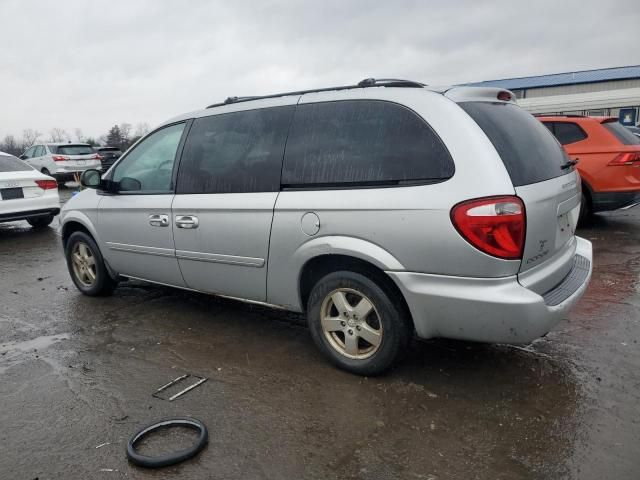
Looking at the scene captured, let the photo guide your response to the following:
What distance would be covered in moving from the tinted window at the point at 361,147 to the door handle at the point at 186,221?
0.93 m

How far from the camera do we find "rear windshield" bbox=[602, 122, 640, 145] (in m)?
7.52

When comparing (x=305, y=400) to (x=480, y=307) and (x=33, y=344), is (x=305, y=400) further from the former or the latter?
(x=33, y=344)

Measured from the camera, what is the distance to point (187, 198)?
4.07 m

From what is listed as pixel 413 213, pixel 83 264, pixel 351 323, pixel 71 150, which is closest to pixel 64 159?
pixel 71 150

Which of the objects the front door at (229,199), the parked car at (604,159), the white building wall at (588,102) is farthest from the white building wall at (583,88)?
the front door at (229,199)

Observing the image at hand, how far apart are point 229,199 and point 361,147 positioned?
1128mm

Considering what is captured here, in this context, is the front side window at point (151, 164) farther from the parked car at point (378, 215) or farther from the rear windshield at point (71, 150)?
the rear windshield at point (71, 150)

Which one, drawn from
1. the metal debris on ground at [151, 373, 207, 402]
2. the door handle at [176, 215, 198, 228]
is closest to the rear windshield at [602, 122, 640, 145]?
the door handle at [176, 215, 198, 228]

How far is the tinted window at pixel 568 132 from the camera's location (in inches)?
306

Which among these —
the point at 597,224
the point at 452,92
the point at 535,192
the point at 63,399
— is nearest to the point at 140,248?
the point at 63,399

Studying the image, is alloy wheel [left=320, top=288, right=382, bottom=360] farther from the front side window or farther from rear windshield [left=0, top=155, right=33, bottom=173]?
rear windshield [left=0, top=155, right=33, bottom=173]

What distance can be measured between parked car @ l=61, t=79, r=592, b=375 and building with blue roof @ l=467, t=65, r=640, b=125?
141 feet

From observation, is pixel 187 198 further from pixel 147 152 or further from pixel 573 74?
pixel 573 74

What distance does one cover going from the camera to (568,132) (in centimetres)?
788
